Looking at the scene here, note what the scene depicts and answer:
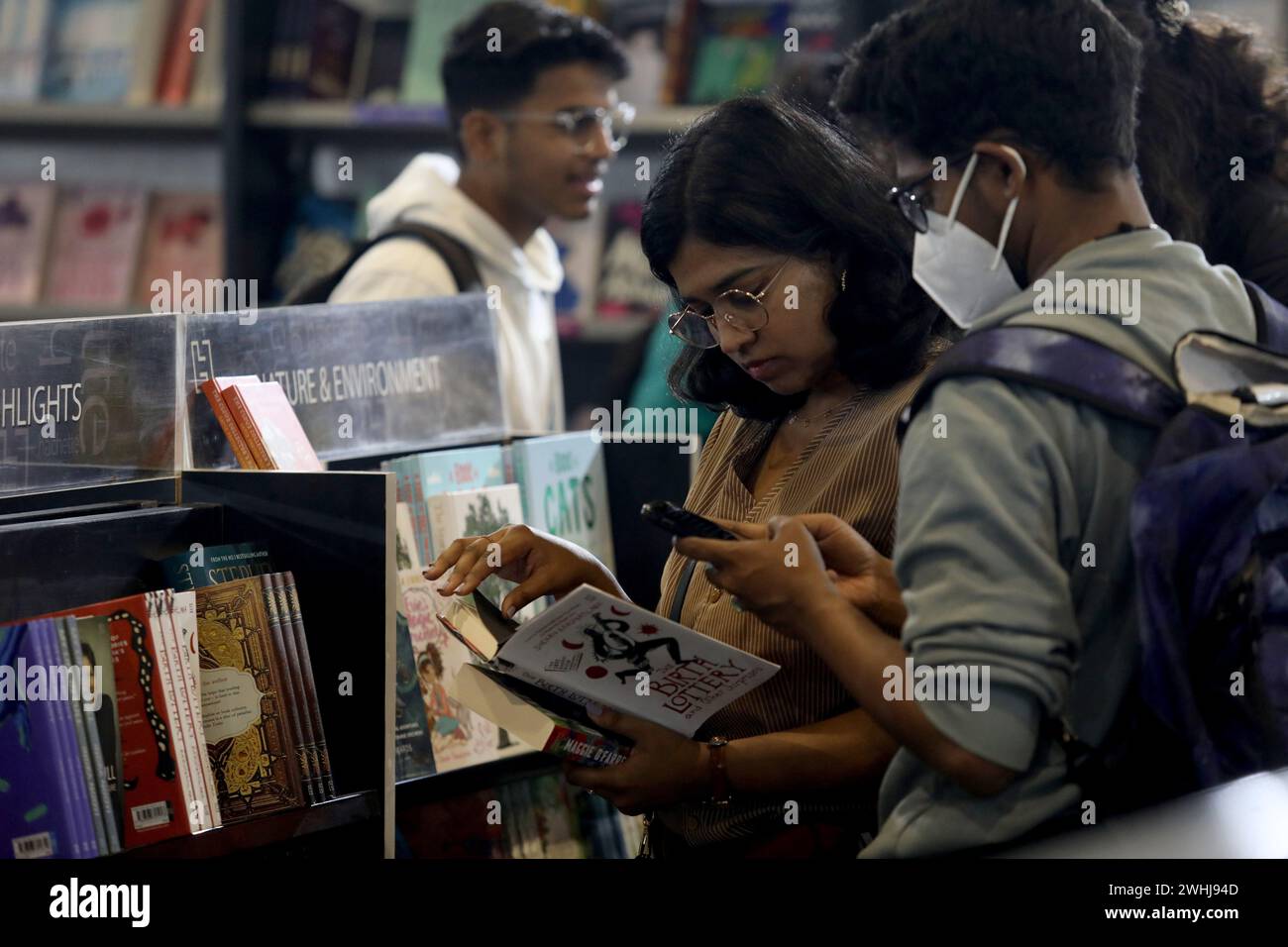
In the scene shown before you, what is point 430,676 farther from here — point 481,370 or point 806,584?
point 806,584

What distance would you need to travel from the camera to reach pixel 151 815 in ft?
4.87

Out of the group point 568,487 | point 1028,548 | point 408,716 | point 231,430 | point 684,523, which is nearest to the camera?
point 1028,548

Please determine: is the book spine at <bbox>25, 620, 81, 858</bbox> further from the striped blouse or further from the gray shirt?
the gray shirt

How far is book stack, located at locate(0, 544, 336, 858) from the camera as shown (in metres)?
1.40

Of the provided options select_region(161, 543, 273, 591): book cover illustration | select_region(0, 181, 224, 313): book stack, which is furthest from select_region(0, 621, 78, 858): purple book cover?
select_region(0, 181, 224, 313): book stack

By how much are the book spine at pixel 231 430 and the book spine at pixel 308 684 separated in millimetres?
174

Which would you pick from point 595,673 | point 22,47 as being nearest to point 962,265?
point 595,673

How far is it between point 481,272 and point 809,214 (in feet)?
4.55

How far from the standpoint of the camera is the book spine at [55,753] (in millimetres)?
1399

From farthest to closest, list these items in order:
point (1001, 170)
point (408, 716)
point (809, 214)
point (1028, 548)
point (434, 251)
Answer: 1. point (434, 251)
2. point (408, 716)
3. point (809, 214)
4. point (1001, 170)
5. point (1028, 548)

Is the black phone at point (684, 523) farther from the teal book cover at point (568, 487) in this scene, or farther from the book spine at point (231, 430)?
the teal book cover at point (568, 487)

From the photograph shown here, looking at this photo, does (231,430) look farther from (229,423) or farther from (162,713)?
(162,713)

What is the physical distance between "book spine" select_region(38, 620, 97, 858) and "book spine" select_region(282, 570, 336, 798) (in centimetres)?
31
